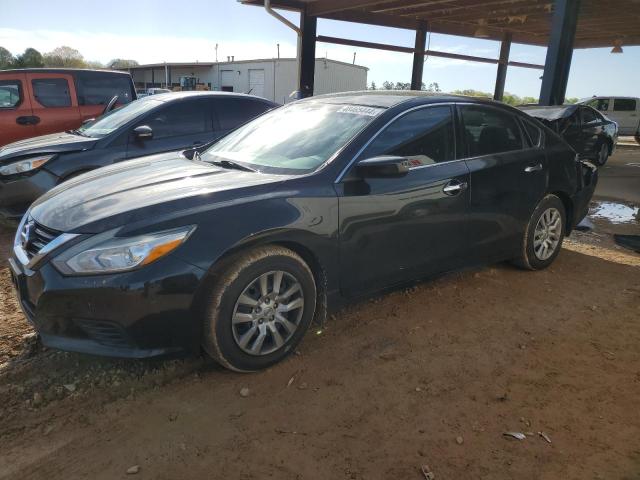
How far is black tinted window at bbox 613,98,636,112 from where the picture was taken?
22.0 metres

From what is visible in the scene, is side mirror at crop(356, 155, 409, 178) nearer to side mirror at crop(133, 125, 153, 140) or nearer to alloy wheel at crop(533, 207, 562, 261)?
alloy wheel at crop(533, 207, 562, 261)

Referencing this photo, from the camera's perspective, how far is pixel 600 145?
39.9 feet

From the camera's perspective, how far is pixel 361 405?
2686 mm

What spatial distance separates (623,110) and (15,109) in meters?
23.4

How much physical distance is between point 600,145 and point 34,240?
12.7 metres

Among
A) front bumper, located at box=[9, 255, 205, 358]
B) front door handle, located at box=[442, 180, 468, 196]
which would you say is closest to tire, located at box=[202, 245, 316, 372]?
front bumper, located at box=[9, 255, 205, 358]

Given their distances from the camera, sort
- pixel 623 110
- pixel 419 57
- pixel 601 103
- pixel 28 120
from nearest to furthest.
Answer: pixel 28 120 → pixel 419 57 → pixel 601 103 → pixel 623 110

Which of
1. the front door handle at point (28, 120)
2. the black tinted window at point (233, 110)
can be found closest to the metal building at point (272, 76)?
the front door handle at point (28, 120)

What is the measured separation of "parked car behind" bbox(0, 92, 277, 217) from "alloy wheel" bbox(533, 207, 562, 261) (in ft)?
13.0

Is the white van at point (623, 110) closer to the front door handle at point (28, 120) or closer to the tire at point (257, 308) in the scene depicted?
the front door handle at point (28, 120)

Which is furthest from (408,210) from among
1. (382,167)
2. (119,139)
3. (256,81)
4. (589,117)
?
(256,81)

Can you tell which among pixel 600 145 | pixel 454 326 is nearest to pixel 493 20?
pixel 600 145

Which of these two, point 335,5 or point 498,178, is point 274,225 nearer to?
point 498,178

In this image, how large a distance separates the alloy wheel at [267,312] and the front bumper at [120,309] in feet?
0.88
